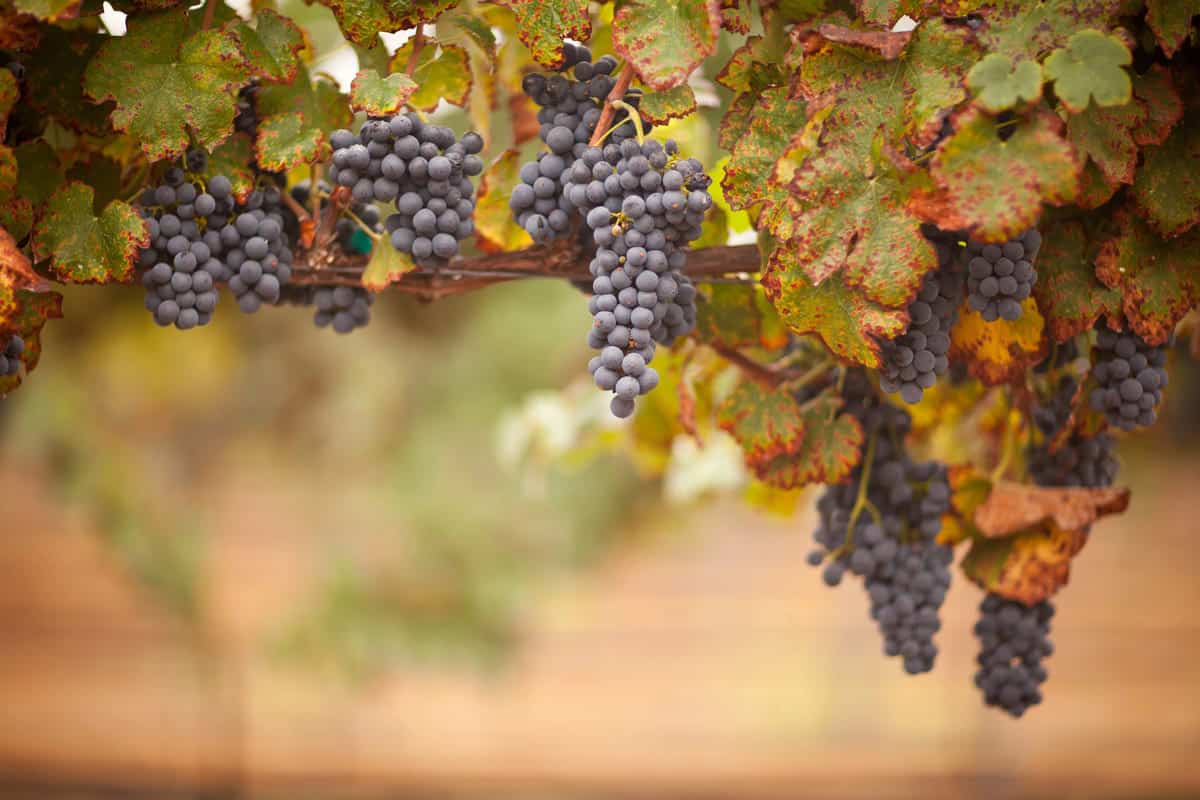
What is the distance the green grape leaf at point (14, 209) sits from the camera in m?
0.71

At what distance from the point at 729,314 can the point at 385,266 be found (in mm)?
352

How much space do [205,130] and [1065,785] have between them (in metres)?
4.54

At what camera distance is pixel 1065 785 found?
4238 millimetres

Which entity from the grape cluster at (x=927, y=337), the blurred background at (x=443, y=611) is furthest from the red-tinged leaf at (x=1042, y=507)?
the blurred background at (x=443, y=611)

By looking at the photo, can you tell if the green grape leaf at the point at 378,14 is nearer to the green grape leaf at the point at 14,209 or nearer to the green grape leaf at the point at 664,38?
the green grape leaf at the point at 664,38

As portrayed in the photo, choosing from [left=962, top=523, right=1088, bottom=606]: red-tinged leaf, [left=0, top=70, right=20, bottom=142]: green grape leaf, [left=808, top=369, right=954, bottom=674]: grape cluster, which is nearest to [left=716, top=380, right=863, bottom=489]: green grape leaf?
[left=808, top=369, right=954, bottom=674]: grape cluster

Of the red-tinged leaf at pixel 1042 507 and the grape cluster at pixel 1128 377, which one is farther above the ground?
the grape cluster at pixel 1128 377

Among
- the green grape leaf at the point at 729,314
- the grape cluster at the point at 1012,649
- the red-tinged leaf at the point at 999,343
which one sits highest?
the red-tinged leaf at the point at 999,343

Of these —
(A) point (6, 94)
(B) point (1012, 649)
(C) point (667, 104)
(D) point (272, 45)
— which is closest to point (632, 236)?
(C) point (667, 104)

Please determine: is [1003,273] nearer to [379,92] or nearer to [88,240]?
[379,92]

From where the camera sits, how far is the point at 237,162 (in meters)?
0.80

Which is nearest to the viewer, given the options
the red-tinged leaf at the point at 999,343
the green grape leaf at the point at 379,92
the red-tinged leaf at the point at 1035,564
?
the green grape leaf at the point at 379,92

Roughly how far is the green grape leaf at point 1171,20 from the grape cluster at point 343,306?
63cm

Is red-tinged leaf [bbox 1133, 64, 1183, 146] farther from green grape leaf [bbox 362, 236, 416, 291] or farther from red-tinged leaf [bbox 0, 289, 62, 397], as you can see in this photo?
red-tinged leaf [bbox 0, 289, 62, 397]
